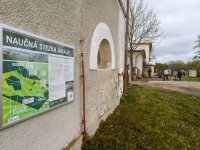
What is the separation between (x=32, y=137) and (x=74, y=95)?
1.22 metres

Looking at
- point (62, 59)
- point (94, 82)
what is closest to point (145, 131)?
point (94, 82)

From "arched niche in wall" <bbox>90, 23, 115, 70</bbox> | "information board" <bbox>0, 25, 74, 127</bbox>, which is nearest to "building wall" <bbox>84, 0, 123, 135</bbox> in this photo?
"arched niche in wall" <bbox>90, 23, 115, 70</bbox>

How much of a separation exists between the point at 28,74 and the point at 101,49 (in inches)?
166

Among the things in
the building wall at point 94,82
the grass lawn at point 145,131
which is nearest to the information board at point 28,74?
the building wall at point 94,82

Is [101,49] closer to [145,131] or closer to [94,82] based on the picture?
[94,82]

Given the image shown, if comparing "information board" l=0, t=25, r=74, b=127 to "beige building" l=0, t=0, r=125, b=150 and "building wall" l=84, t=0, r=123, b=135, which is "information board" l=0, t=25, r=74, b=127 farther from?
"building wall" l=84, t=0, r=123, b=135

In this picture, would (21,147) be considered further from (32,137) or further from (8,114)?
(8,114)

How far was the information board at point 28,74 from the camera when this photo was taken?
1831mm

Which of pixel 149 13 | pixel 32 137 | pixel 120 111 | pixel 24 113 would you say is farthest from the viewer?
pixel 149 13

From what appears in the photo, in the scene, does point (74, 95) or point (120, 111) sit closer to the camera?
point (74, 95)

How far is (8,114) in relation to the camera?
1.86m

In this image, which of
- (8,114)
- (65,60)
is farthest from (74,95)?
(8,114)

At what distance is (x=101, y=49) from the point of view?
6.18 m

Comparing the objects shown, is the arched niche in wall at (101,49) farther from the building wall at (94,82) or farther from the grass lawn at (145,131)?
the grass lawn at (145,131)
